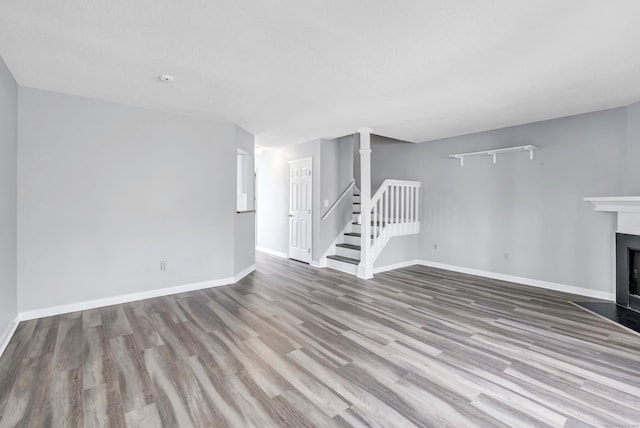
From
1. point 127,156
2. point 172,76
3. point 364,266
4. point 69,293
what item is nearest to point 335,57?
point 172,76

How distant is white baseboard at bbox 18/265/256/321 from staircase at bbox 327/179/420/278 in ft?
6.50

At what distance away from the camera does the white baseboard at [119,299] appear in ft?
10.3

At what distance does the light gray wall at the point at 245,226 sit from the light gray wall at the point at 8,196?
2.40 metres

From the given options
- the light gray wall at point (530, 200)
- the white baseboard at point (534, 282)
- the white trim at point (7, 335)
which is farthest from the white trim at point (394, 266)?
the white trim at point (7, 335)

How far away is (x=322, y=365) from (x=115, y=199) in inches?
123

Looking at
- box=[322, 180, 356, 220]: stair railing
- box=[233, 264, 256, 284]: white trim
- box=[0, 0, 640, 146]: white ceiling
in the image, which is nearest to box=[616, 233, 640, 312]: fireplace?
box=[0, 0, 640, 146]: white ceiling

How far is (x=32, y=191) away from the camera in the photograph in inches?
121

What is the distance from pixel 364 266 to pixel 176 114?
3.61m

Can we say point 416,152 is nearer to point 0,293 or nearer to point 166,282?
point 166,282

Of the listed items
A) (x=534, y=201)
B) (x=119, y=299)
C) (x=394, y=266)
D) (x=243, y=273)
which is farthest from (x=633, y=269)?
(x=119, y=299)

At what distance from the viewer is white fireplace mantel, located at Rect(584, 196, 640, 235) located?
11.0 ft

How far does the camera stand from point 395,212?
579 cm

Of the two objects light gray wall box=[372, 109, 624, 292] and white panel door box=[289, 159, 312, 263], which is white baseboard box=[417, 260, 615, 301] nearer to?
light gray wall box=[372, 109, 624, 292]

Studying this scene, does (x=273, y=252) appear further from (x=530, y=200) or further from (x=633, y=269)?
(x=633, y=269)
